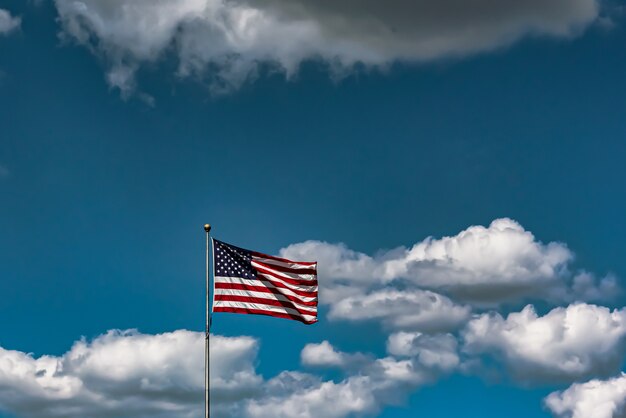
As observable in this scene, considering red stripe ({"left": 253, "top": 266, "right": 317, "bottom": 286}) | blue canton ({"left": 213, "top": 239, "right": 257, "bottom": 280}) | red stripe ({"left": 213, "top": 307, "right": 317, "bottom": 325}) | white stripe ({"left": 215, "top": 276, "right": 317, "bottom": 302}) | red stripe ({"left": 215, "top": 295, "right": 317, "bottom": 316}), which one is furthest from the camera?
red stripe ({"left": 253, "top": 266, "right": 317, "bottom": 286})

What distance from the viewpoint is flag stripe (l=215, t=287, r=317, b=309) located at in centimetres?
9450

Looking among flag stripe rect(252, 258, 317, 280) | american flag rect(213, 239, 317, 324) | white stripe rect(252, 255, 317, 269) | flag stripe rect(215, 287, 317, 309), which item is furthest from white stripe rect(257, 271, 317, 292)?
white stripe rect(252, 255, 317, 269)

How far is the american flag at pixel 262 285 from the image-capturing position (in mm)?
94688

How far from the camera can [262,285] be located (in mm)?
95375

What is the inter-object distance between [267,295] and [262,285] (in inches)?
26.3

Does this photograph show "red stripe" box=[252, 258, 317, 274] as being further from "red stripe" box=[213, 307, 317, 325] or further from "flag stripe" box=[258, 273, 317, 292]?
"red stripe" box=[213, 307, 317, 325]

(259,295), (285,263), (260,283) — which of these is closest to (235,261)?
(260,283)

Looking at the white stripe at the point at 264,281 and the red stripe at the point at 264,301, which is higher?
the white stripe at the point at 264,281

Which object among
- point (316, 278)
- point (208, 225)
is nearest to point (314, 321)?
point (316, 278)

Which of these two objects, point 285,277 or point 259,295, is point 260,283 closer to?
point 259,295

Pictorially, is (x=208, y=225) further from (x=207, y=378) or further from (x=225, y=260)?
(x=207, y=378)

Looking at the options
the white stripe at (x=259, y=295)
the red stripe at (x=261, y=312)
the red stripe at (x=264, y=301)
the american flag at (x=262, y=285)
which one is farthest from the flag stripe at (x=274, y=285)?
the red stripe at (x=261, y=312)

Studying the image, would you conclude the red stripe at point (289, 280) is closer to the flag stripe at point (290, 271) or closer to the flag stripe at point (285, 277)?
the flag stripe at point (285, 277)

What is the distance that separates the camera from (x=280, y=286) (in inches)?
3770
